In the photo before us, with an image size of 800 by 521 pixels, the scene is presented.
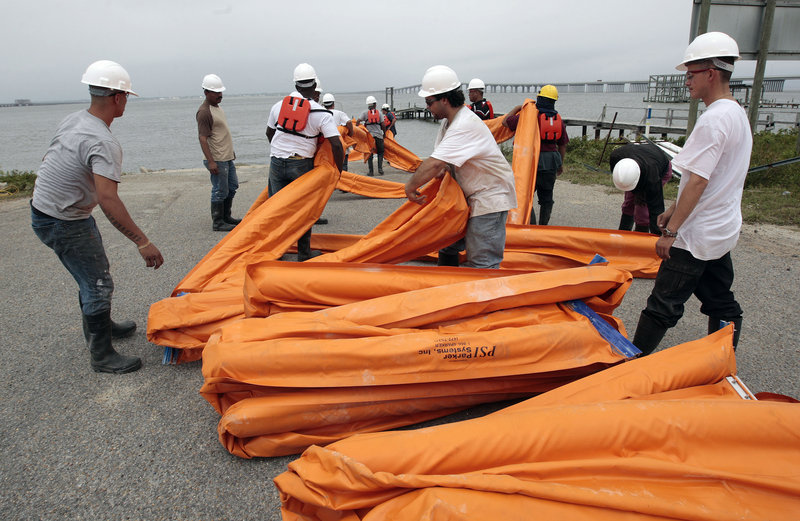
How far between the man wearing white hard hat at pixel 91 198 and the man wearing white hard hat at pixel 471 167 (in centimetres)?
186

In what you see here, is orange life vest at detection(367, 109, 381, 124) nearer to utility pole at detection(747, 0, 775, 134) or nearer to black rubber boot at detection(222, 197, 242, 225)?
black rubber boot at detection(222, 197, 242, 225)

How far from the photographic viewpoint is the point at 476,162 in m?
3.38

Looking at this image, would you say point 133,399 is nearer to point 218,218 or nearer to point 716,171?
point 716,171

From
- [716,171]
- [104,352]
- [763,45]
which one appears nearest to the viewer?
[716,171]

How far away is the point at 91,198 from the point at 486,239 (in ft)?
8.80

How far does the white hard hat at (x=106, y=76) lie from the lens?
283 cm

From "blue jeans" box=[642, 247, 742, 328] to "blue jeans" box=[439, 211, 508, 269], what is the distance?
1106 mm

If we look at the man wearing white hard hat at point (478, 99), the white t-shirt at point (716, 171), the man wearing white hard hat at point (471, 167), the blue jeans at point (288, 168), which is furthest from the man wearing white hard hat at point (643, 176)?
the man wearing white hard hat at point (478, 99)

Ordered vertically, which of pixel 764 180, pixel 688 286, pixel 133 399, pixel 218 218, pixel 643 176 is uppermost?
pixel 643 176

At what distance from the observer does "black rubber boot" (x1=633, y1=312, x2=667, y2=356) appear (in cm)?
284

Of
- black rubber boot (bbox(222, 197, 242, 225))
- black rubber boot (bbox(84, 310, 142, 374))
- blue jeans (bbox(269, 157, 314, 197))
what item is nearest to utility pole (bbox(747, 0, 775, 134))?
blue jeans (bbox(269, 157, 314, 197))

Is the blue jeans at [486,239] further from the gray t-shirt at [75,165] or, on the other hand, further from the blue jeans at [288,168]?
the gray t-shirt at [75,165]

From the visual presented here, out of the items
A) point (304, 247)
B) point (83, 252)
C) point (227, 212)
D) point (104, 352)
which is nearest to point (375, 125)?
point (227, 212)

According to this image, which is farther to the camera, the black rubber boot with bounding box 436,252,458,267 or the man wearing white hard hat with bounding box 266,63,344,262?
the man wearing white hard hat with bounding box 266,63,344,262
